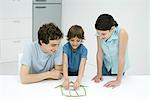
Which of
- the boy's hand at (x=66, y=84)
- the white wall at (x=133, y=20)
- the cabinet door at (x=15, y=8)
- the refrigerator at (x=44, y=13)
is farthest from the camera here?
the refrigerator at (x=44, y=13)

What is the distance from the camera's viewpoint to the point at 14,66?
384 cm

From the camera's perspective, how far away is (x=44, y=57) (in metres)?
1.96

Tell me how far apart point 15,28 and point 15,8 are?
25cm

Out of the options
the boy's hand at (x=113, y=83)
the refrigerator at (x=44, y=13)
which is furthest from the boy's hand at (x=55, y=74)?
the refrigerator at (x=44, y=13)

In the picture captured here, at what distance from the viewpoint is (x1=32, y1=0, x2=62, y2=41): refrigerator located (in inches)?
155

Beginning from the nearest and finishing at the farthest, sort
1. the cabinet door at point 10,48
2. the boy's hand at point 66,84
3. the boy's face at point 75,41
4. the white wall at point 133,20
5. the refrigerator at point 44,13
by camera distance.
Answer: the boy's hand at point 66,84, the boy's face at point 75,41, the white wall at point 133,20, the cabinet door at point 10,48, the refrigerator at point 44,13

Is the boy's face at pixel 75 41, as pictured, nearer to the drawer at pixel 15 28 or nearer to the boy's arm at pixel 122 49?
the boy's arm at pixel 122 49

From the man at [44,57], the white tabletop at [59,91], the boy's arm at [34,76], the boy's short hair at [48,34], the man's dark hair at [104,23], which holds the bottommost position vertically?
the white tabletop at [59,91]

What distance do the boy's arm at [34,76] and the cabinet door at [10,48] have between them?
6.23 ft

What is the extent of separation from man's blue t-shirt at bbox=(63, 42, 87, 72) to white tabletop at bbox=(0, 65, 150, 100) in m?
0.14

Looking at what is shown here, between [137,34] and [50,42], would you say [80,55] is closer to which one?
[50,42]

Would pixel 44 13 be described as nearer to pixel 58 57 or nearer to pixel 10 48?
pixel 10 48

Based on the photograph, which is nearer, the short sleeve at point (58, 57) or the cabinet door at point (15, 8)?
the short sleeve at point (58, 57)

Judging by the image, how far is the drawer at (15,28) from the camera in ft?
12.0
